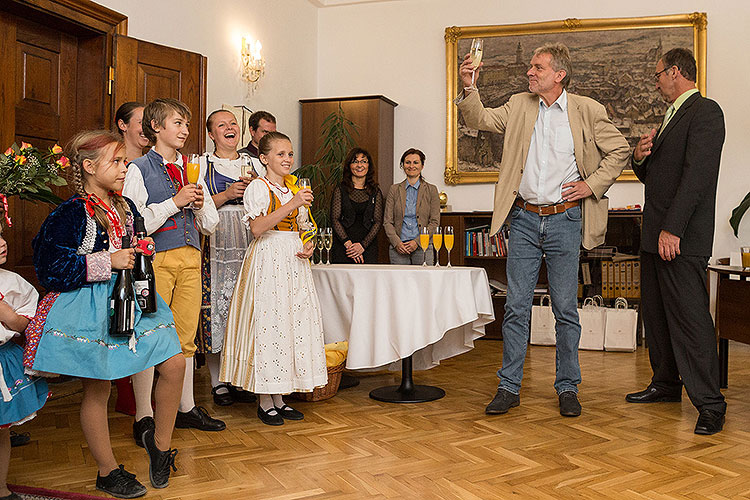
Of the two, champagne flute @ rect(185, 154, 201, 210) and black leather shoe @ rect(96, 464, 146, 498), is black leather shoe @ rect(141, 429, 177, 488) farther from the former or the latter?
champagne flute @ rect(185, 154, 201, 210)

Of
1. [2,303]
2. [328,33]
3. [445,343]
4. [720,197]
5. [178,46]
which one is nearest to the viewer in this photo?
[2,303]

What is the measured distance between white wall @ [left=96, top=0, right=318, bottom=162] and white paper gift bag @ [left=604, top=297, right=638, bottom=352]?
339 cm

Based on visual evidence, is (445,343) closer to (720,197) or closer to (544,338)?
(544,338)

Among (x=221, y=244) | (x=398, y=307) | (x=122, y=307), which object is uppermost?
(x=221, y=244)

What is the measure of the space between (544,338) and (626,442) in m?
3.05

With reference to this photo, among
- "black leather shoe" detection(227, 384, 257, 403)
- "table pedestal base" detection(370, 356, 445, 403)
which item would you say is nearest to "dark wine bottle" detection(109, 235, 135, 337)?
"black leather shoe" detection(227, 384, 257, 403)

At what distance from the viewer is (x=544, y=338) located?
237 inches

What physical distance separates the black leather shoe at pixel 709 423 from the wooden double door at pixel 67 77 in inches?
129

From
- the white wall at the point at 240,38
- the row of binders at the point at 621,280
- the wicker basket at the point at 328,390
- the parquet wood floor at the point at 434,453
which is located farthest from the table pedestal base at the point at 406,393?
the row of binders at the point at 621,280

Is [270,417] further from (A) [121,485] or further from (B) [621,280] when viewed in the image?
(B) [621,280]

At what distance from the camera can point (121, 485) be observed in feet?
7.57

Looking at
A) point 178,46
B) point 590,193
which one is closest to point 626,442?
point 590,193

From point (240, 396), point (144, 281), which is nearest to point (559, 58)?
point (144, 281)

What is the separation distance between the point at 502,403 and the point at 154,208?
1.87 metres
